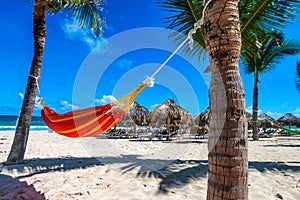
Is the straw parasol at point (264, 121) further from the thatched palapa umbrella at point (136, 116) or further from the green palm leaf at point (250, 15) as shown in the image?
the green palm leaf at point (250, 15)

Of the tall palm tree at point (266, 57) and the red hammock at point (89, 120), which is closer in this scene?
the red hammock at point (89, 120)

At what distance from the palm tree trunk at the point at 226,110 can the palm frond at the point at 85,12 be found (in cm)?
307

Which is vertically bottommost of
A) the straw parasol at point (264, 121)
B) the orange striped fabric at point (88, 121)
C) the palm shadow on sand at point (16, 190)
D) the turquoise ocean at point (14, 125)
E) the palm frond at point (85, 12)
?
the turquoise ocean at point (14, 125)

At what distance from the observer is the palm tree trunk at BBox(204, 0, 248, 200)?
788mm

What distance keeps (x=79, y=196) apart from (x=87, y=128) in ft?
2.77

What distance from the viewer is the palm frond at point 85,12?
10.9 ft

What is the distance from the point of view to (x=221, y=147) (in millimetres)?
804

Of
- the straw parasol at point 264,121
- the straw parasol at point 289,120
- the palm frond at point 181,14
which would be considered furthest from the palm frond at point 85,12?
the straw parasol at point 289,120

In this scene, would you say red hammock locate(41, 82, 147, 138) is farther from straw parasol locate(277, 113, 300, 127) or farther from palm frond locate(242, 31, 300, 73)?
straw parasol locate(277, 113, 300, 127)

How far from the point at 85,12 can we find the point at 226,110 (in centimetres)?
357

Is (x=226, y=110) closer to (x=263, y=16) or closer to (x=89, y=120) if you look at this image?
(x=89, y=120)

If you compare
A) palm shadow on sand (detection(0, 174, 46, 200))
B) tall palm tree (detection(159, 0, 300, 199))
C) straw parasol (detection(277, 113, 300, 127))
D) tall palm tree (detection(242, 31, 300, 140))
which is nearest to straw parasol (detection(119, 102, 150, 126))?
tall palm tree (detection(242, 31, 300, 140))

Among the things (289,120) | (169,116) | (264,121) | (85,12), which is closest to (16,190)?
(85,12)

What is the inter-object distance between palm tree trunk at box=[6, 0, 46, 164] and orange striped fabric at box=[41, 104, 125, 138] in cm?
57
